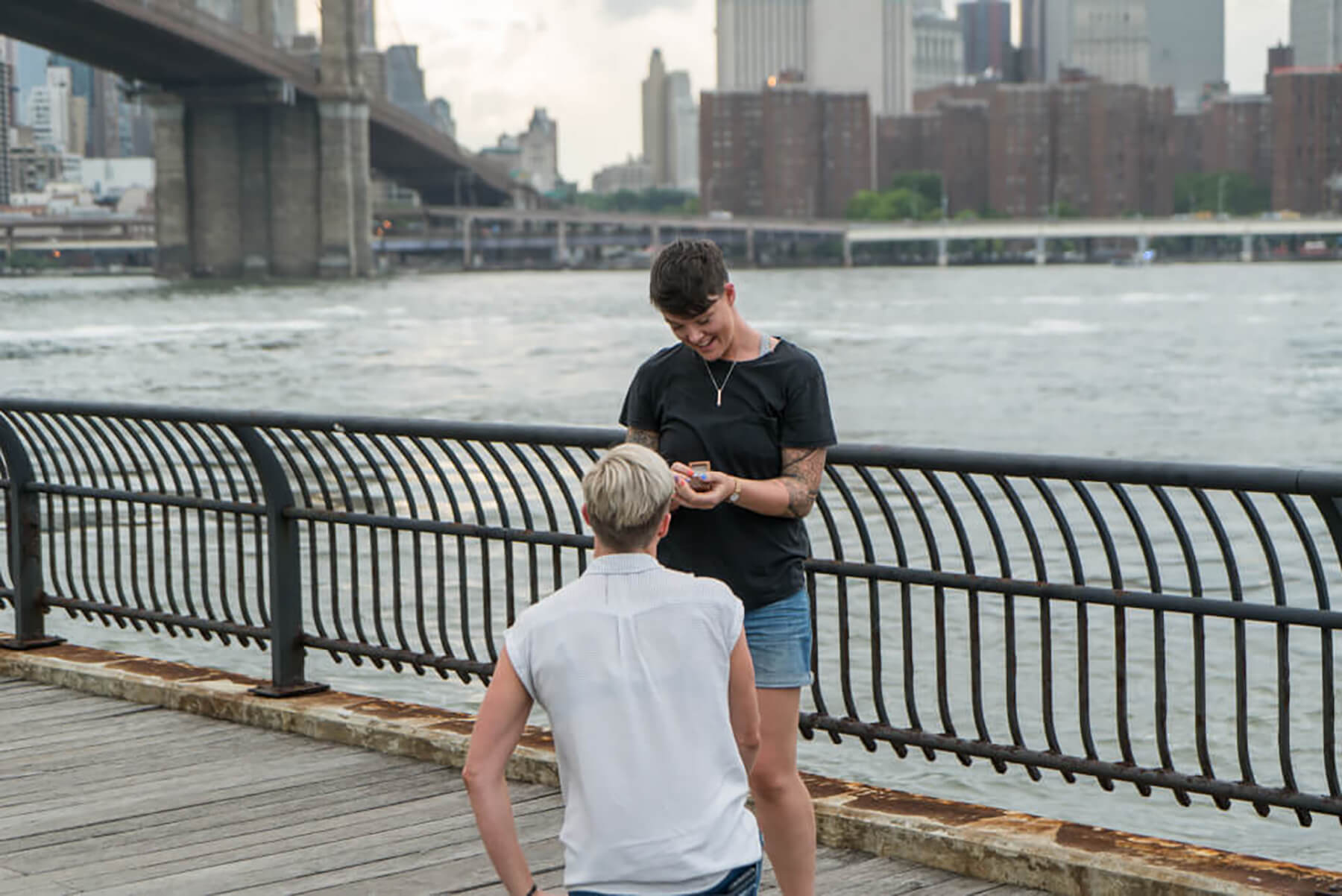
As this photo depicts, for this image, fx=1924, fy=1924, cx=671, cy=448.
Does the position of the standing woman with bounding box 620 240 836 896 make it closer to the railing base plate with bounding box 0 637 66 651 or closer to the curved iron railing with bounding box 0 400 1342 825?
the curved iron railing with bounding box 0 400 1342 825

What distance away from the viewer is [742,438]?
373 cm

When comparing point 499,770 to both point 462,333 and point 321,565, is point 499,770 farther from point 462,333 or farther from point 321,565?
point 462,333

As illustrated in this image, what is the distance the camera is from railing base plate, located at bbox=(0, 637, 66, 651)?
25.1 ft

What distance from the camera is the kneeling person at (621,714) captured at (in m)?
2.85

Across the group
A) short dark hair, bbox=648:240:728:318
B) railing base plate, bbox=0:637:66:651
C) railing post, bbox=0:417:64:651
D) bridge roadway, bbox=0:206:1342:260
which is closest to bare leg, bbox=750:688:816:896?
short dark hair, bbox=648:240:728:318

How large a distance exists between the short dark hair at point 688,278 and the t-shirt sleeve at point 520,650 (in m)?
0.84

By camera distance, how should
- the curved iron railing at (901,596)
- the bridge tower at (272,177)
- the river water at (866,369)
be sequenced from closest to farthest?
the curved iron railing at (901,596) < the river water at (866,369) < the bridge tower at (272,177)

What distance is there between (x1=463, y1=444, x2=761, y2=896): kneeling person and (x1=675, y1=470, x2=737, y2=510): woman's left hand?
1.77 feet

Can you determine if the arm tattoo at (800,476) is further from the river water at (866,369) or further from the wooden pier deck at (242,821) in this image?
the river water at (866,369)

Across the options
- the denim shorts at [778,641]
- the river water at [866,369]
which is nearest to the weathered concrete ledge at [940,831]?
the denim shorts at [778,641]

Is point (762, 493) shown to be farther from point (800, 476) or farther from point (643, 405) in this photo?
point (643, 405)

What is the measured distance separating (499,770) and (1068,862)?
6.56 feet

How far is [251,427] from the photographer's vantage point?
650 centimetres

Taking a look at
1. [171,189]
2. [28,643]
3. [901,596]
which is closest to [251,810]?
[28,643]
